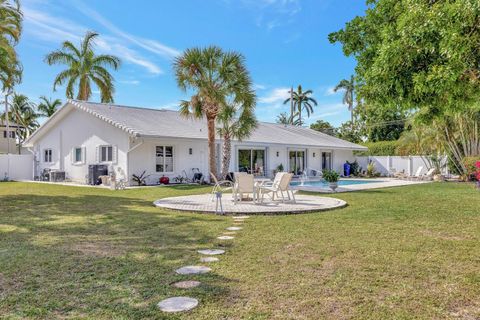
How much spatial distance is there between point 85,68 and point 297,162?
1884cm

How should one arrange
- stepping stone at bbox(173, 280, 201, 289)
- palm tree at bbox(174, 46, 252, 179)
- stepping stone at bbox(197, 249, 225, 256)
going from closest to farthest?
1. stepping stone at bbox(173, 280, 201, 289)
2. stepping stone at bbox(197, 249, 225, 256)
3. palm tree at bbox(174, 46, 252, 179)

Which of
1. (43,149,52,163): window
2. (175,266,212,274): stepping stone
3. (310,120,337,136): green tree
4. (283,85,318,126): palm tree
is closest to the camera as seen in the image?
(175,266,212,274): stepping stone

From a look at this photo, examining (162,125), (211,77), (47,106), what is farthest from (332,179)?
(47,106)

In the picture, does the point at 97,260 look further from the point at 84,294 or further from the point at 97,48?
the point at 97,48

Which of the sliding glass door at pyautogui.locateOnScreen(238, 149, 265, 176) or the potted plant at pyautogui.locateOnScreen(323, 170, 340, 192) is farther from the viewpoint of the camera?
the sliding glass door at pyautogui.locateOnScreen(238, 149, 265, 176)

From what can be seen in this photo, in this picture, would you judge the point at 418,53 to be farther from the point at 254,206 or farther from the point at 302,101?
the point at 302,101

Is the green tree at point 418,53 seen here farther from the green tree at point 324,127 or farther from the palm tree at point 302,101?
the palm tree at point 302,101

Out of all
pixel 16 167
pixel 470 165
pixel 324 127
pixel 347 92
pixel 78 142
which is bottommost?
pixel 470 165

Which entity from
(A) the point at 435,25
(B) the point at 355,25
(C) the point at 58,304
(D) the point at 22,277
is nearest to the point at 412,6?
(A) the point at 435,25

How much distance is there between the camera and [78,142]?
2480 cm

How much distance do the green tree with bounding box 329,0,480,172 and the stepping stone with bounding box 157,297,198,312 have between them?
11.8 feet

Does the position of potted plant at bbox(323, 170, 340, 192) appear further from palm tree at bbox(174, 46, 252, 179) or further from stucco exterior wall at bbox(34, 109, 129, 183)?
stucco exterior wall at bbox(34, 109, 129, 183)

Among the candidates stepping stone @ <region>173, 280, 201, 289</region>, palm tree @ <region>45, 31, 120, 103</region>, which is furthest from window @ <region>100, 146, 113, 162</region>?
stepping stone @ <region>173, 280, 201, 289</region>

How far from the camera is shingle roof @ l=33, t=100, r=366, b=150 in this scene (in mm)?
21109
